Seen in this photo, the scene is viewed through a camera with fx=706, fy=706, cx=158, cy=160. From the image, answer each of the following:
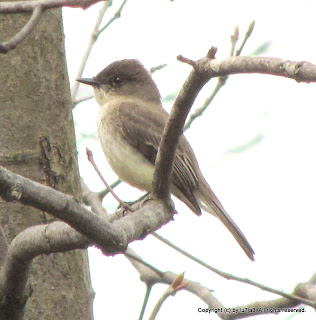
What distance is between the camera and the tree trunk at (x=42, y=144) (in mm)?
3279

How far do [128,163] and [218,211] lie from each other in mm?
775

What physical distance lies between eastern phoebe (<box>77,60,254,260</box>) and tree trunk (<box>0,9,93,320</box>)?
1.56 metres

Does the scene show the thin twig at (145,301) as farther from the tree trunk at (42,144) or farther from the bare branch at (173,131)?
the bare branch at (173,131)

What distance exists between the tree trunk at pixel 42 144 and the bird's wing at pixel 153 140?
61.0 inches

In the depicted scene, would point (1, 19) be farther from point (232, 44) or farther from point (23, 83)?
point (232, 44)

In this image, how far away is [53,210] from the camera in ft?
7.37

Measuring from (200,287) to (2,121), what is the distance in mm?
1548

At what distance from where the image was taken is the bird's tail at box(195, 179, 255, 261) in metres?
4.97

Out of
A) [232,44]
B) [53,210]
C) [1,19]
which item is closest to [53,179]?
[1,19]

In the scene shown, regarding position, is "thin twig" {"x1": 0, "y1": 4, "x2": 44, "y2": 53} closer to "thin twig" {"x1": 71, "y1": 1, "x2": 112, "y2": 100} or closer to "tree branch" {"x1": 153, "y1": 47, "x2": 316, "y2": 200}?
"tree branch" {"x1": 153, "y1": 47, "x2": 316, "y2": 200}

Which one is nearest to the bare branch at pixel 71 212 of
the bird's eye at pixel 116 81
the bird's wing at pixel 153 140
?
the bird's wing at pixel 153 140

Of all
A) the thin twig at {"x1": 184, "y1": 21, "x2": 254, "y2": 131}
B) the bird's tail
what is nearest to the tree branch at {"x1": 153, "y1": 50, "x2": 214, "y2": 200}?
the thin twig at {"x1": 184, "y1": 21, "x2": 254, "y2": 131}

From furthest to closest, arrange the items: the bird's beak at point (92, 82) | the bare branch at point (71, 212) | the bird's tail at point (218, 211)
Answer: the bird's beak at point (92, 82), the bird's tail at point (218, 211), the bare branch at point (71, 212)

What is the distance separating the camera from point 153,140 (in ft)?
18.0
